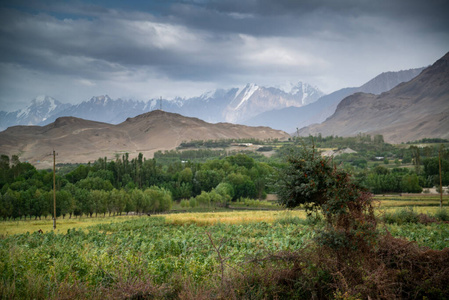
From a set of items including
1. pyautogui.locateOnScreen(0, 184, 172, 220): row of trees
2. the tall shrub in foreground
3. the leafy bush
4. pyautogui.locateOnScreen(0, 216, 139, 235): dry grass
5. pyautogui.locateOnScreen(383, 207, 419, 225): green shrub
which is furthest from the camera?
pyautogui.locateOnScreen(0, 184, 172, 220): row of trees

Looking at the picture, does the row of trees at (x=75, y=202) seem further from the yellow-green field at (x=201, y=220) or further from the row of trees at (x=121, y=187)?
the yellow-green field at (x=201, y=220)

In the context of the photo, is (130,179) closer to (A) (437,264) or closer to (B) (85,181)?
(B) (85,181)

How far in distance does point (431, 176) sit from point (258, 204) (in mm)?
51340

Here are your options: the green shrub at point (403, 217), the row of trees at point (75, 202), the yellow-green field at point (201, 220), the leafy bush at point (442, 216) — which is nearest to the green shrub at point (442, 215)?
the leafy bush at point (442, 216)

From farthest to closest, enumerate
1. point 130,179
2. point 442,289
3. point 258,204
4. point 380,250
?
1. point 130,179
2. point 258,204
3. point 380,250
4. point 442,289

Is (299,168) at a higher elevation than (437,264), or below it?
higher

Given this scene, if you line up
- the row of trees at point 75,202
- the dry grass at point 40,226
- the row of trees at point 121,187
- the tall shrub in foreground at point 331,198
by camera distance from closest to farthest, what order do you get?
1. the tall shrub in foreground at point 331,198
2. the dry grass at point 40,226
3. the row of trees at point 75,202
4. the row of trees at point 121,187

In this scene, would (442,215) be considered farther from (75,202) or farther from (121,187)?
(121,187)

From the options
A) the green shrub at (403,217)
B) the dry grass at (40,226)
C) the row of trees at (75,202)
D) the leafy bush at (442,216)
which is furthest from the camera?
the row of trees at (75,202)

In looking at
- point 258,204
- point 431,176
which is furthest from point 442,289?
point 431,176

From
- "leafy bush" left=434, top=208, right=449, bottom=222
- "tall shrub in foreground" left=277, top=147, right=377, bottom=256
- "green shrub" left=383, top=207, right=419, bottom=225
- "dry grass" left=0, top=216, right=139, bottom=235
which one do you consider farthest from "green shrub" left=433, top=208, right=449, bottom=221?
"dry grass" left=0, top=216, right=139, bottom=235

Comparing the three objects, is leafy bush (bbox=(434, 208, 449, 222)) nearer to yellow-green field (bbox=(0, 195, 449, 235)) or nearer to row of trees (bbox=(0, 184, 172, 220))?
yellow-green field (bbox=(0, 195, 449, 235))

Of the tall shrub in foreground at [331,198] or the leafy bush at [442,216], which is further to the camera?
the leafy bush at [442,216]

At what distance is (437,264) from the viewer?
9.81 m
